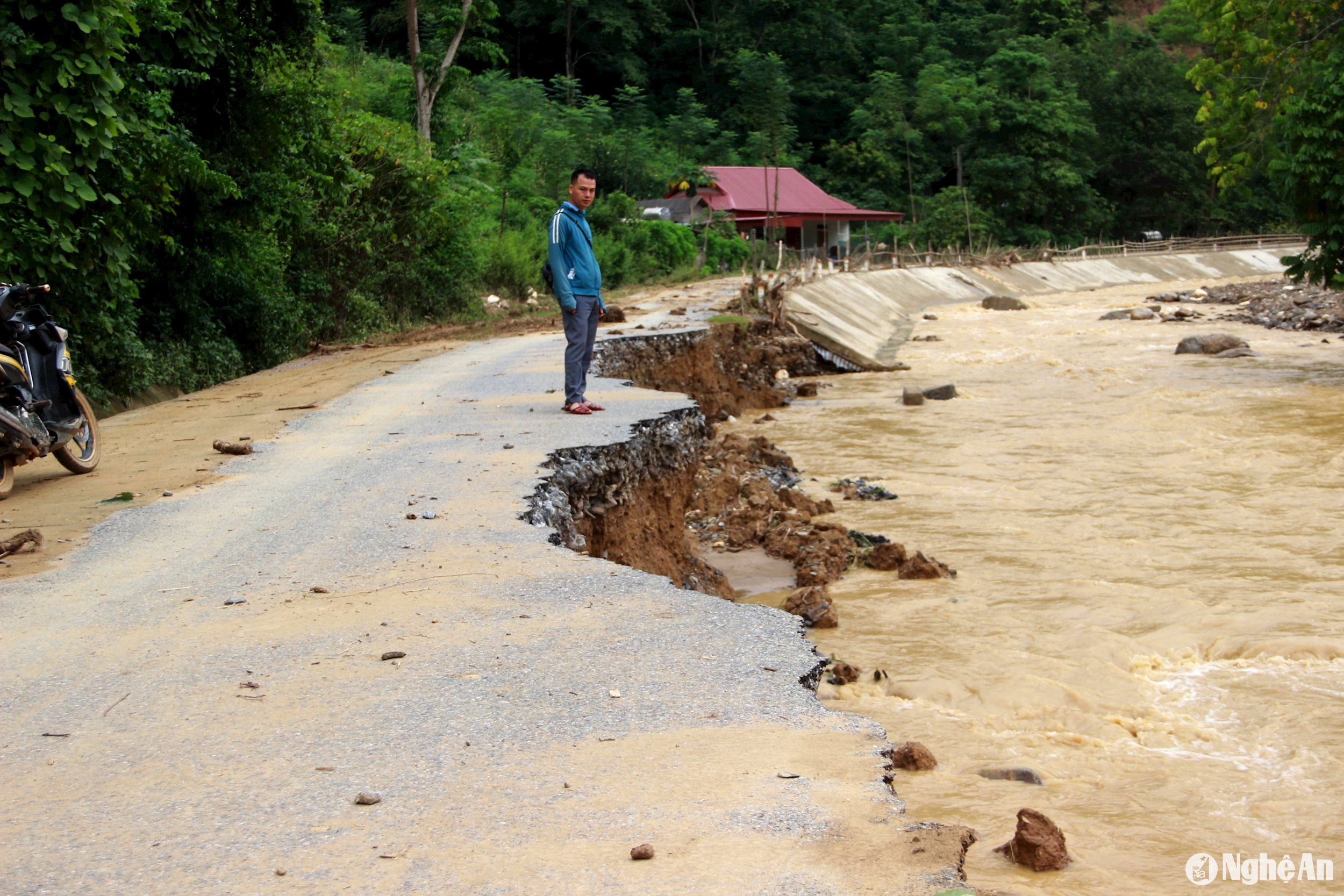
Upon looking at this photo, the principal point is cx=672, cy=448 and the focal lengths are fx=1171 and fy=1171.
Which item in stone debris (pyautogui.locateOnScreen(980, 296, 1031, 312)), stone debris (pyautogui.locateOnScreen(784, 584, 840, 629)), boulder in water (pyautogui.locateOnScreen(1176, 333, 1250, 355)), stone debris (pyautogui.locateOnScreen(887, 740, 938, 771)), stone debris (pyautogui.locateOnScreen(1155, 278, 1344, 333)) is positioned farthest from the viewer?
stone debris (pyautogui.locateOnScreen(980, 296, 1031, 312))

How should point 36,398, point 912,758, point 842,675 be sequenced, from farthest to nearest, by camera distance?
1. point 36,398
2. point 842,675
3. point 912,758

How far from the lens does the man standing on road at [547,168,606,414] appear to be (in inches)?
338

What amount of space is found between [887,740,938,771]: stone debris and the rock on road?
17.6 inches

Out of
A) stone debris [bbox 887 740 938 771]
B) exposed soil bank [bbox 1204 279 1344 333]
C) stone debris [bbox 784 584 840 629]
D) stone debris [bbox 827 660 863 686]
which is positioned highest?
exposed soil bank [bbox 1204 279 1344 333]

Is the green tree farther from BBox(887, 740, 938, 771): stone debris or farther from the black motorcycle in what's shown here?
the black motorcycle

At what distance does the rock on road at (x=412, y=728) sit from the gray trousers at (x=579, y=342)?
120 inches

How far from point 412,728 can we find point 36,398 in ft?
16.2

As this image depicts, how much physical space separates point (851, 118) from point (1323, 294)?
2742 centimetres

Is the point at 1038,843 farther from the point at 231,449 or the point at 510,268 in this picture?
the point at 510,268

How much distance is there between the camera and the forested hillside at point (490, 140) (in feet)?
30.7

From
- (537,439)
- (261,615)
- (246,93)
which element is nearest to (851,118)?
(246,93)

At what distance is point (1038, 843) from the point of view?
3211mm

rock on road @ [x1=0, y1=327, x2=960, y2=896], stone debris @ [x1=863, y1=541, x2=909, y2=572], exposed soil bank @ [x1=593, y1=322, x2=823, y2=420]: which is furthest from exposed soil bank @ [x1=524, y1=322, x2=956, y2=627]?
exposed soil bank @ [x1=593, y1=322, x2=823, y2=420]

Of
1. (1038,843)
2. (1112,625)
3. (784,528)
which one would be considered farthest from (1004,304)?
(1038,843)
